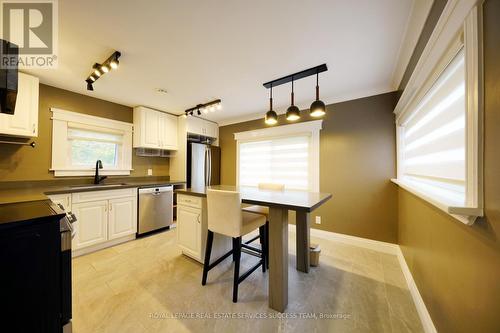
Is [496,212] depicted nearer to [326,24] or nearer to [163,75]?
[326,24]

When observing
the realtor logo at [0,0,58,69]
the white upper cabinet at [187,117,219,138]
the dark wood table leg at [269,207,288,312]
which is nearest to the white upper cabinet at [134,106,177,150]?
the white upper cabinet at [187,117,219,138]

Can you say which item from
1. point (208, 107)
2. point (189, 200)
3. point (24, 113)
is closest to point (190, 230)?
point (189, 200)

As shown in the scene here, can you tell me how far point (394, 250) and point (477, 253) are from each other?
6.91 ft

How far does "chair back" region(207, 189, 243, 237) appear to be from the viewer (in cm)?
158

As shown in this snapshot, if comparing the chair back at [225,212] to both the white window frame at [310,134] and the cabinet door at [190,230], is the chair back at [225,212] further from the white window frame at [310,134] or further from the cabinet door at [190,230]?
the white window frame at [310,134]

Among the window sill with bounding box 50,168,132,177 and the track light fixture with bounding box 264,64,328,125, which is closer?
the track light fixture with bounding box 264,64,328,125

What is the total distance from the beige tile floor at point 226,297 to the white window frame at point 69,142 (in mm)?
1358

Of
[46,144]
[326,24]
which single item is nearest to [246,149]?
[326,24]

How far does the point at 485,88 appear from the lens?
0.76m

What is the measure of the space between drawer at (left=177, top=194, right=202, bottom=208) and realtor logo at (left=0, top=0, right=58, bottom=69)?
1642mm

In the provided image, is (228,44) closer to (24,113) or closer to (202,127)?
(202,127)

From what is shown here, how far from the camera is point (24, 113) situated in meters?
2.19

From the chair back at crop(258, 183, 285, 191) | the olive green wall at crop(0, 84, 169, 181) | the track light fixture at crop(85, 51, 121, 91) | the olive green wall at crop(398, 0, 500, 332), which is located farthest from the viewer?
the chair back at crop(258, 183, 285, 191)

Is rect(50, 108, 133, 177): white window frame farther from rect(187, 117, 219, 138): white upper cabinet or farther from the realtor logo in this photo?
rect(187, 117, 219, 138): white upper cabinet
